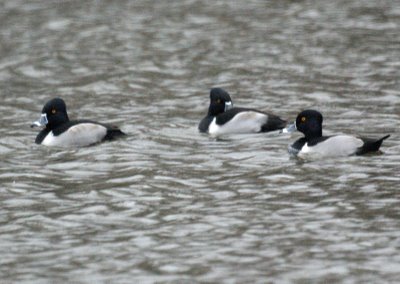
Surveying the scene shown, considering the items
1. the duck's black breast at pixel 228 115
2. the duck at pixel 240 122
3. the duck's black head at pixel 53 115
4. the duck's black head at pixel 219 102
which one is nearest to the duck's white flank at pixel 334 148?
the duck at pixel 240 122

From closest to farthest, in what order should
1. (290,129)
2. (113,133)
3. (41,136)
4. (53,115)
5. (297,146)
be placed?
(297,146), (290,129), (113,133), (41,136), (53,115)

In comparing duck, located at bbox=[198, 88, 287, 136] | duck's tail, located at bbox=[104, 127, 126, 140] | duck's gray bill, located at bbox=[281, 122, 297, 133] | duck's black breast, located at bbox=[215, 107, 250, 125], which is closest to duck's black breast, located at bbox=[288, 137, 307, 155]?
duck's gray bill, located at bbox=[281, 122, 297, 133]

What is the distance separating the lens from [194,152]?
17.0m

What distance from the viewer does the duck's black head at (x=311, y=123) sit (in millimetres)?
16781

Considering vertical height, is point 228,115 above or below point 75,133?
below

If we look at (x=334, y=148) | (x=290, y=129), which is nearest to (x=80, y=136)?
(x=290, y=129)

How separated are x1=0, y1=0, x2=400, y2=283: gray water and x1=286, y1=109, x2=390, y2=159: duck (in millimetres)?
181

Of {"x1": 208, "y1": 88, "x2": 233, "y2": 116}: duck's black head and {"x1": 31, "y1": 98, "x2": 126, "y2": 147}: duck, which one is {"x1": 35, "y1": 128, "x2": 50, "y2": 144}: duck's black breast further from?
{"x1": 208, "y1": 88, "x2": 233, "y2": 116}: duck's black head

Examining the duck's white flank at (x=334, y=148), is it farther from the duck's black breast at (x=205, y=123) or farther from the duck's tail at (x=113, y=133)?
the duck's tail at (x=113, y=133)

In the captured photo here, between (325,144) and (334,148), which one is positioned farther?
(325,144)

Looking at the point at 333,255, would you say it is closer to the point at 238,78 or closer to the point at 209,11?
the point at 238,78

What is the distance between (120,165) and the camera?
1622cm

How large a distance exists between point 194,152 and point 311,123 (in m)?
1.59

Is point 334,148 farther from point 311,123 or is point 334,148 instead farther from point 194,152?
point 194,152
